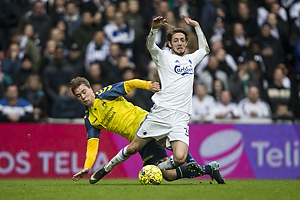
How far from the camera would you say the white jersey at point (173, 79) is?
8664 mm

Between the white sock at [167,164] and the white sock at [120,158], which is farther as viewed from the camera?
the white sock at [120,158]

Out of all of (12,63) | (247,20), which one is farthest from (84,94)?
(247,20)

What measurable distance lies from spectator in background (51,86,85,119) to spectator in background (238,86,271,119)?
3778 mm

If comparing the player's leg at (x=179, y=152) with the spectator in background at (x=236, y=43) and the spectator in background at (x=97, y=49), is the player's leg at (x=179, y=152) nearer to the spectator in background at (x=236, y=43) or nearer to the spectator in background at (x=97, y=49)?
the spectator in background at (x=97, y=49)

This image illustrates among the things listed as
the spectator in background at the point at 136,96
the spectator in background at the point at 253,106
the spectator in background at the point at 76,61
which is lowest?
the spectator in background at the point at 253,106

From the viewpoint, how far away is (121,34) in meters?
14.8

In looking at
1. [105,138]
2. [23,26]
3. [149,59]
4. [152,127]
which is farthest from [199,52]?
[23,26]

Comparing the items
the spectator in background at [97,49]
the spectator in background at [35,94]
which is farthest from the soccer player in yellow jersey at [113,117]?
the spectator in background at [97,49]

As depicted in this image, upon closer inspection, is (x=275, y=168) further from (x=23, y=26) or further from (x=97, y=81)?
(x=23, y=26)

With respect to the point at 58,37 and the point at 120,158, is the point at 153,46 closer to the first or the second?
the point at 120,158

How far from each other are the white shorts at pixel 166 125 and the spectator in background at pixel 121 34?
19.9 ft

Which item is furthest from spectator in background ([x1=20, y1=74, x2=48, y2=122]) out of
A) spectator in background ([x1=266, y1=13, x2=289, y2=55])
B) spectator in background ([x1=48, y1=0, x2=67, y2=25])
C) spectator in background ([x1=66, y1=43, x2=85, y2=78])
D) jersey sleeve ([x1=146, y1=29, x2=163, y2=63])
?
spectator in background ([x1=266, y1=13, x2=289, y2=55])

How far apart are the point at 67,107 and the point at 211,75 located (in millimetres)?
3587

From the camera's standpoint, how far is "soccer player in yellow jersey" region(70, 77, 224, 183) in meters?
9.10
